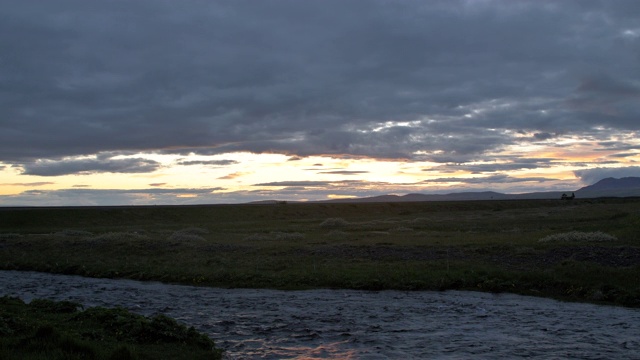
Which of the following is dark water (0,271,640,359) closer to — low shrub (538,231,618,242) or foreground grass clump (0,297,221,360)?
foreground grass clump (0,297,221,360)

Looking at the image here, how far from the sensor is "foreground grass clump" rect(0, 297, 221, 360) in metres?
12.2

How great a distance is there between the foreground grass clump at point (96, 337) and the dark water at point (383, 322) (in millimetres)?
1372

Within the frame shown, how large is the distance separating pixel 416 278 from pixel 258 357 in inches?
566

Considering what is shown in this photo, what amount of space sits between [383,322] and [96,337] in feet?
32.0

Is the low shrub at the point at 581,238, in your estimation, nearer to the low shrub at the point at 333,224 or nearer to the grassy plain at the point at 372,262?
the grassy plain at the point at 372,262

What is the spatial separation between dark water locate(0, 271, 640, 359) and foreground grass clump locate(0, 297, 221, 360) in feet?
4.50

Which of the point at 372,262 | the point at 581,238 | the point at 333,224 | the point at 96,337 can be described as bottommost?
the point at 372,262

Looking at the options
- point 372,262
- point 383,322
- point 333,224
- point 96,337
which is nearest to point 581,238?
point 372,262

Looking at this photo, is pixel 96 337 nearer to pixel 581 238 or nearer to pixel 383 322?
pixel 383 322

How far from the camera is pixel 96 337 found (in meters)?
14.1

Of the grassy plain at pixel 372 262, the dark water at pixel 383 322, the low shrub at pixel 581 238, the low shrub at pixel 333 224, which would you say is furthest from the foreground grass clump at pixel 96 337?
the low shrub at pixel 333 224

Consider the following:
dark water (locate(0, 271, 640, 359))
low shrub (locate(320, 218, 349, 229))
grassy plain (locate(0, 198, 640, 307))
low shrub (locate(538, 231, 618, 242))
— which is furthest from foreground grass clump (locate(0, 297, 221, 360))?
low shrub (locate(320, 218, 349, 229))

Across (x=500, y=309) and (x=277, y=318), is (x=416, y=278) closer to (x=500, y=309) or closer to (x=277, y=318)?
(x=500, y=309)

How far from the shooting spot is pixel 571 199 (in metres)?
141
